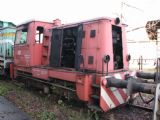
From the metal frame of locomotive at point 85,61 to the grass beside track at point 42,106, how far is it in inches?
14.2

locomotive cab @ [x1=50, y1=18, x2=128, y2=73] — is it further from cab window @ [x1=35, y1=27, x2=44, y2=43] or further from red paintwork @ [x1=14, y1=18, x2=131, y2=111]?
cab window @ [x1=35, y1=27, x2=44, y2=43]

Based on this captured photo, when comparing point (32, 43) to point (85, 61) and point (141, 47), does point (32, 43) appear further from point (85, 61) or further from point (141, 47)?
point (141, 47)

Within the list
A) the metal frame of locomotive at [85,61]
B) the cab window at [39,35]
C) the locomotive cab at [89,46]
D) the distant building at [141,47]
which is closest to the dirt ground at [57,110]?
the metal frame of locomotive at [85,61]

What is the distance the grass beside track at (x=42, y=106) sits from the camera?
5.60m

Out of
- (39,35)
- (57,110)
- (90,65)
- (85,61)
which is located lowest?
(57,110)

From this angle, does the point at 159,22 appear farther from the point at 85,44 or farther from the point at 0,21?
the point at 85,44

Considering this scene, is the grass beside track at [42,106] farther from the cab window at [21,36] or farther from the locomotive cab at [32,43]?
the cab window at [21,36]

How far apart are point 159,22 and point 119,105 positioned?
16696 mm

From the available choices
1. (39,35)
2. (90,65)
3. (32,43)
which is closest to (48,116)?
(90,65)

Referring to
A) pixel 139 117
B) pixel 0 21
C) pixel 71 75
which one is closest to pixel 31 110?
pixel 71 75

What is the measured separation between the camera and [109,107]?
5.78 m

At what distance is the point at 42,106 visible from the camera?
6570 millimetres

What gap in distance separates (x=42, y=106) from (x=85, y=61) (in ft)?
5.72

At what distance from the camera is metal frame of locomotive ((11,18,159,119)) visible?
5.66m
